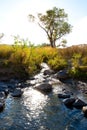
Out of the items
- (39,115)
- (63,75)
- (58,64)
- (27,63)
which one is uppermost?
(27,63)

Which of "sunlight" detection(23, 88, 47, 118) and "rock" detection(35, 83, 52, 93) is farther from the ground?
"rock" detection(35, 83, 52, 93)

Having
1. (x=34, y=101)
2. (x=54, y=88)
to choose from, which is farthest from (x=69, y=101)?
(x=54, y=88)

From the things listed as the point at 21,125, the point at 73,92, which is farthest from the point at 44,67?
the point at 21,125

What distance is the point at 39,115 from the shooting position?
39.6 feet

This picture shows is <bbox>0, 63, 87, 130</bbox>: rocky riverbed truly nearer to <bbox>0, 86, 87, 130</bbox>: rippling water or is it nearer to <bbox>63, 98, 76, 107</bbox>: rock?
<bbox>63, 98, 76, 107</bbox>: rock

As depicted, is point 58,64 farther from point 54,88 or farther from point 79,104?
point 79,104

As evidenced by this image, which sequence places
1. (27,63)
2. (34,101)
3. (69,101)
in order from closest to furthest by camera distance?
1. (69,101)
2. (34,101)
3. (27,63)

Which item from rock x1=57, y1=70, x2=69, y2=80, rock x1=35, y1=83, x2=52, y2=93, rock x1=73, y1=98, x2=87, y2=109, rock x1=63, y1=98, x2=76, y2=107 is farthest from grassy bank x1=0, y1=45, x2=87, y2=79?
rock x1=73, y1=98, x2=87, y2=109

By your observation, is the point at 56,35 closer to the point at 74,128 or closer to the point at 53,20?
the point at 53,20

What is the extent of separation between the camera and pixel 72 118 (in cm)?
1179

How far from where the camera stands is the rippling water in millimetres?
10773

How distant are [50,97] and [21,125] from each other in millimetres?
4651

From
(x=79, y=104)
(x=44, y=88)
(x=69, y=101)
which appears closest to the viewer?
(x=79, y=104)

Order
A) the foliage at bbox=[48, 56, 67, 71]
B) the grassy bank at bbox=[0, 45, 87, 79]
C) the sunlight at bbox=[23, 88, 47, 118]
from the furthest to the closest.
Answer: the foliage at bbox=[48, 56, 67, 71] → the grassy bank at bbox=[0, 45, 87, 79] → the sunlight at bbox=[23, 88, 47, 118]
